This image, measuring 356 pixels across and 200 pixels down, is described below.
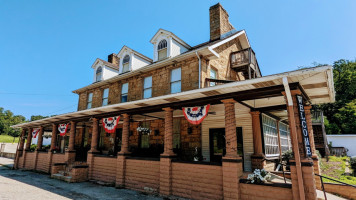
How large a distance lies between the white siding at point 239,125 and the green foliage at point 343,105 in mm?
32069

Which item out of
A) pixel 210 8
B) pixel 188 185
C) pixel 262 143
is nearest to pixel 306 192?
pixel 188 185

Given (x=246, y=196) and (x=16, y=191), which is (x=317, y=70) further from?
(x=16, y=191)

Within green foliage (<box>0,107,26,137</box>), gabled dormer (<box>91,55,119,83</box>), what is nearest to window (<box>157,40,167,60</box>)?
gabled dormer (<box>91,55,119,83</box>)

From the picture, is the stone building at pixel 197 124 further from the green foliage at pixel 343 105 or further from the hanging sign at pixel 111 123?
the green foliage at pixel 343 105

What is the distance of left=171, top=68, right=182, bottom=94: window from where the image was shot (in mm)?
11125

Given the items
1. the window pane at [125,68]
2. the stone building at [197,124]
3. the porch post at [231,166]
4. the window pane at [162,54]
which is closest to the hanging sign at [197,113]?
the stone building at [197,124]

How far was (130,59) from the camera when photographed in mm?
14234

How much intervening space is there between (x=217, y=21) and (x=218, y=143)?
8093 mm

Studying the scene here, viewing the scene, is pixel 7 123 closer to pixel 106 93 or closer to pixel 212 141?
pixel 106 93

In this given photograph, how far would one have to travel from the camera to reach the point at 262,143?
9148 millimetres

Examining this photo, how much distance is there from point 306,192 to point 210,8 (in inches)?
485

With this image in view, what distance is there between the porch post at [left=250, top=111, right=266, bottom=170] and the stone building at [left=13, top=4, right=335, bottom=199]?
4 centimetres

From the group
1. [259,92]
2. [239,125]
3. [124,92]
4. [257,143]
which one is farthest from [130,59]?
[259,92]

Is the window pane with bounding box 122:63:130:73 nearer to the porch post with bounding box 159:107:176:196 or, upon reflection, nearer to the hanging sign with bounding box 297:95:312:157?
the porch post with bounding box 159:107:176:196
